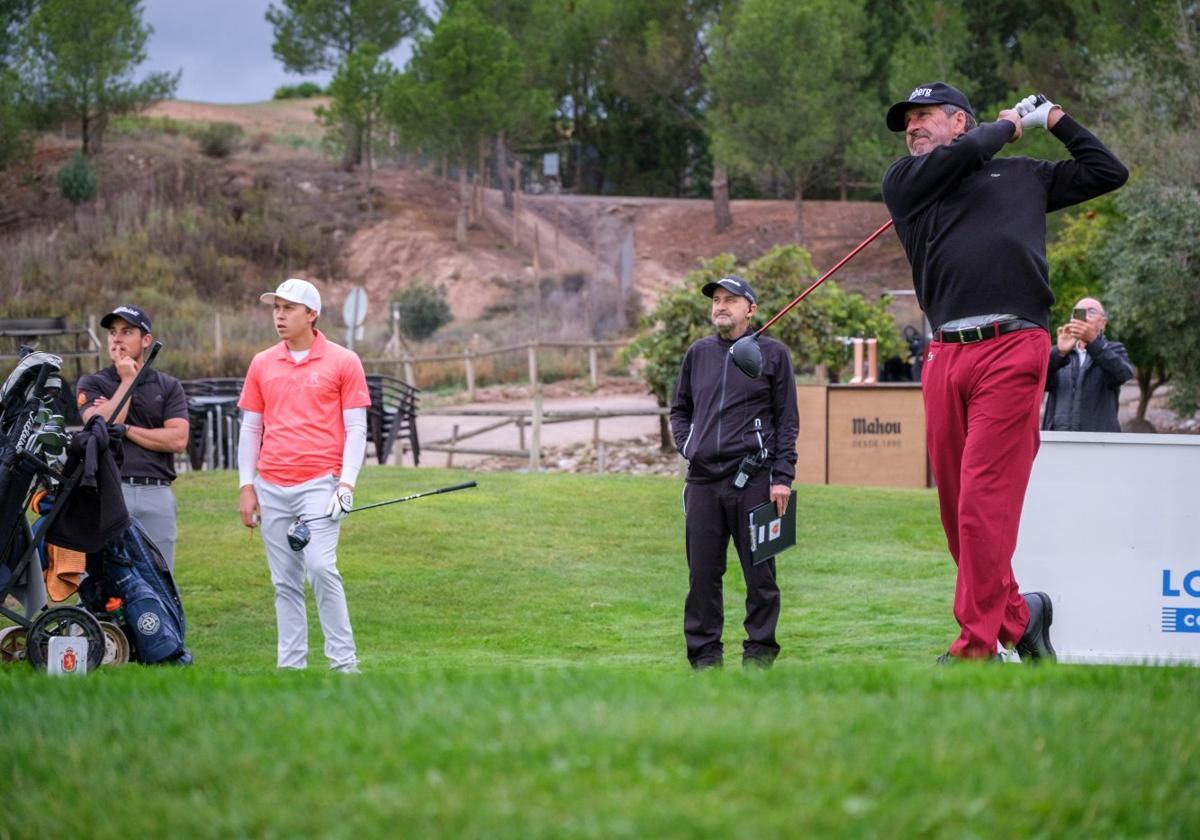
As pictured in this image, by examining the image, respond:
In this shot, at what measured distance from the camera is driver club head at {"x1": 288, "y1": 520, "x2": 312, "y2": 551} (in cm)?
817

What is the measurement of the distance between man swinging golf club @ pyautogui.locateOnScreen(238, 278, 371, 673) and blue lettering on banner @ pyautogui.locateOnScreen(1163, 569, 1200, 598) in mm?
4220

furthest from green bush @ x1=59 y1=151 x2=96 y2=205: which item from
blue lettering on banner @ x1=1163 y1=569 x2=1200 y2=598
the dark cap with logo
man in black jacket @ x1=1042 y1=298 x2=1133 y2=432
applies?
blue lettering on banner @ x1=1163 y1=569 x2=1200 y2=598

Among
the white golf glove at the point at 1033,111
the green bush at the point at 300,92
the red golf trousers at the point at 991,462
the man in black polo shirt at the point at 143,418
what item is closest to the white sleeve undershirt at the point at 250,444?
the man in black polo shirt at the point at 143,418

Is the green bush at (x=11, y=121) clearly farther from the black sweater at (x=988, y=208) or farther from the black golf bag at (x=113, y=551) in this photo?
the black sweater at (x=988, y=208)

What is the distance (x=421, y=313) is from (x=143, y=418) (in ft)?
147

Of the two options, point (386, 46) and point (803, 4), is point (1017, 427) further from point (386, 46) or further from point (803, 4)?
point (386, 46)

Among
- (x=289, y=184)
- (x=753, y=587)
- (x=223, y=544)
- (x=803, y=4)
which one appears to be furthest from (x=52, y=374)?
(x=289, y=184)

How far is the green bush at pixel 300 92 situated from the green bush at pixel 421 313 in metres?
49.4

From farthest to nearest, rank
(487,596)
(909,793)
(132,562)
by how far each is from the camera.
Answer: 1. (487,596)
2. (132,562)
3. (909,793)

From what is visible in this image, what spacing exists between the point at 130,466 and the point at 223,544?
631 cm

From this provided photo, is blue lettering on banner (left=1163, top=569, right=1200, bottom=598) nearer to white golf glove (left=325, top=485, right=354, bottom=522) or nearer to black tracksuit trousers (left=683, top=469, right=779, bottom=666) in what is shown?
black tracksuit trousers (left=683, top=469, right=779, bottom=666)

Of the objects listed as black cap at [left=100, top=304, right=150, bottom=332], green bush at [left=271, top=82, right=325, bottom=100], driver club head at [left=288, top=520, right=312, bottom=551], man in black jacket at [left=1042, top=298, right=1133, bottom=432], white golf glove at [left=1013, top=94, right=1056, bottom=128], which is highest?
green bush at [left=271, top=82, right=325, bottom=100]

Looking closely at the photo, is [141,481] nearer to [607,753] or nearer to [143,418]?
[143,418]

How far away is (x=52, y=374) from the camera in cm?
824
